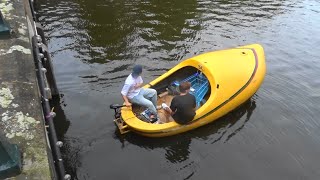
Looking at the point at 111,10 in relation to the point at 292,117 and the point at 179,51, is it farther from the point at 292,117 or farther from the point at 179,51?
the point at 292,117

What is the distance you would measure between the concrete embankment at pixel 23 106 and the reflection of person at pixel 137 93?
2182 mm

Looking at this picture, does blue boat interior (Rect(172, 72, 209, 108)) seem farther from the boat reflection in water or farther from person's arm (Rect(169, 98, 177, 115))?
person's arm (Rect(169, 98, 177, 115))

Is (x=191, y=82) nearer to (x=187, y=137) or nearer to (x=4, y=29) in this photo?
(x=187, y=137)

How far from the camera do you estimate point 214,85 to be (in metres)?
8.98

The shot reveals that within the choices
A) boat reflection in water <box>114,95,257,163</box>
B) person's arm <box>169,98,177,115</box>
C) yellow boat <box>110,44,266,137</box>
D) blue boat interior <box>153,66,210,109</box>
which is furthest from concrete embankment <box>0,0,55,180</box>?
blue boat interior <box>153,66,210,109</box>

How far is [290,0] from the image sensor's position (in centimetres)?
1881

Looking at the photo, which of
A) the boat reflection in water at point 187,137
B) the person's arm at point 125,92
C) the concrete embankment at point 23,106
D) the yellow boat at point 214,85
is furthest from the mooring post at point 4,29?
the boat reflection in water at point 187,137

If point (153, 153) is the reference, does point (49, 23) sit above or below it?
above

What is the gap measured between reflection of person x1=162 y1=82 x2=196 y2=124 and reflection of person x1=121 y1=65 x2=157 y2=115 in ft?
2.14

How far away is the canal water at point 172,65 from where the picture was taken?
317 inches

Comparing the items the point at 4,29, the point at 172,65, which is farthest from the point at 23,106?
the point at 172,65

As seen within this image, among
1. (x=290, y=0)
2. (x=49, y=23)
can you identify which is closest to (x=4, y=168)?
(x=49, y=23)

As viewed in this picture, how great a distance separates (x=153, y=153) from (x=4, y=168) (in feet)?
14.1

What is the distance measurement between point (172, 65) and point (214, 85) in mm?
3350
